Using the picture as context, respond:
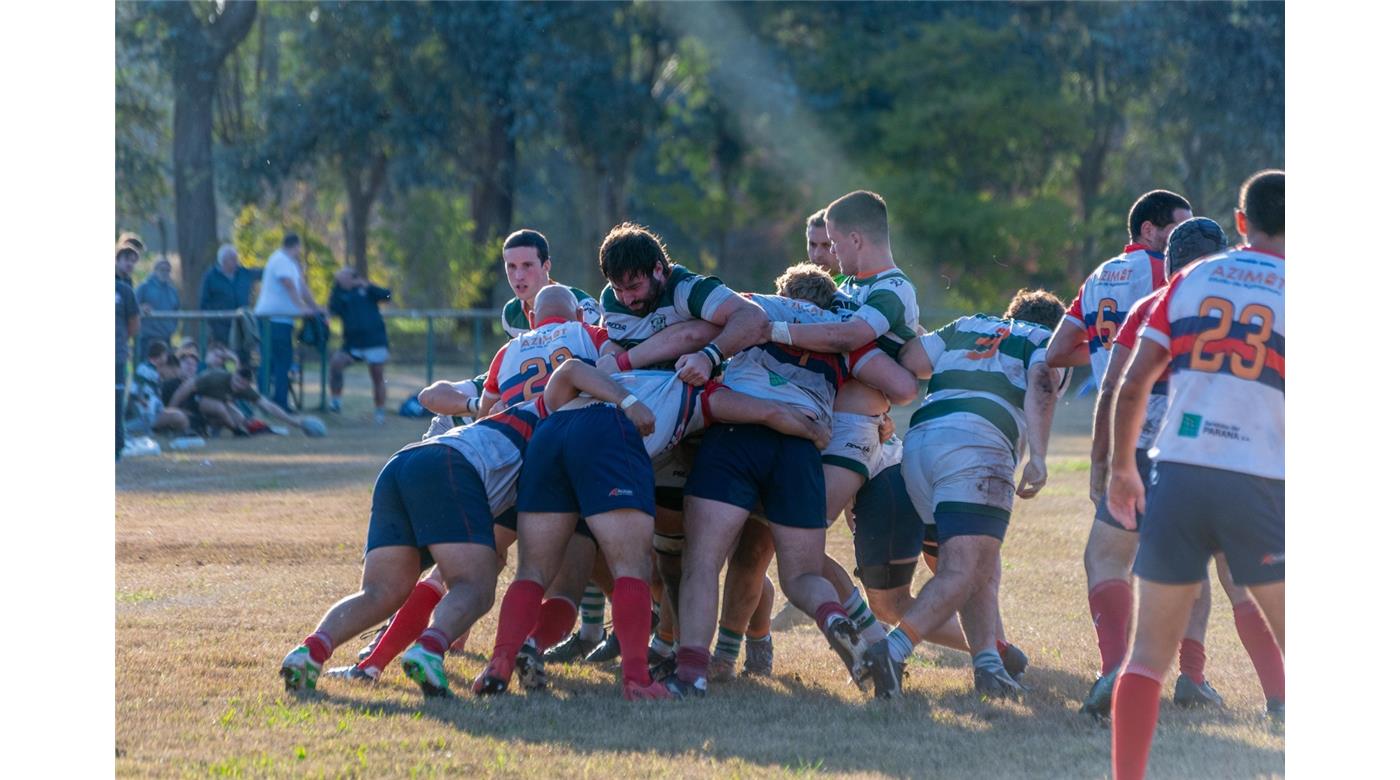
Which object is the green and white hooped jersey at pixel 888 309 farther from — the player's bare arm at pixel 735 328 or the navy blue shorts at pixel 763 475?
the navy blue shorts at pixel 763 475

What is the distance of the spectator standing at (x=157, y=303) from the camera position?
1692 centimetres

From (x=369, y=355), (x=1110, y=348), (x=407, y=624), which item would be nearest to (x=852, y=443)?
(x=1110, y=348)

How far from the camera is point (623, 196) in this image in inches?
1439

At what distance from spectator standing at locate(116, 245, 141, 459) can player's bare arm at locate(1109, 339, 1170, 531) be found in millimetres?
10257

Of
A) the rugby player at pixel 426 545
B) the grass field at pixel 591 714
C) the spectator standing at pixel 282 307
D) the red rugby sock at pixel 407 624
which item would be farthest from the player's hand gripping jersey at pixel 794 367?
the spectator standing at pixel 282 307

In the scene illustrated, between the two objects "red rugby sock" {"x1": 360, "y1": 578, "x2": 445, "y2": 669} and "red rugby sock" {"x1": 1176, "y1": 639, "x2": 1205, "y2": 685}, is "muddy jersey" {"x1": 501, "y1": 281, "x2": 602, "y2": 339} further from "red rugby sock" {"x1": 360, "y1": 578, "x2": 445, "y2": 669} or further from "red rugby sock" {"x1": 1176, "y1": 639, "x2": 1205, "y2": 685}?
"red rugby sock" {"x1": 1176, "y1": 639, "x2": 1205, "y2": 685}

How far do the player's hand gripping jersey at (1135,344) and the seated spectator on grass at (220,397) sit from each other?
12.4 meters

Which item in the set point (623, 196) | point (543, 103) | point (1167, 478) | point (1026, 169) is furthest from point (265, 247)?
point (1167, 478)

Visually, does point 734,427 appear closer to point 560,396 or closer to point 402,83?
point 560,396

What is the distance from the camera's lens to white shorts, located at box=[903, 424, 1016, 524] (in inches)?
249

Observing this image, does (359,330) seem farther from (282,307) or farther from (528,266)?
(528,266)

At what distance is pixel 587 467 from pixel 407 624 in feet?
3.23

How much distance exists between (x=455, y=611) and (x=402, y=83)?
2743 centimetres

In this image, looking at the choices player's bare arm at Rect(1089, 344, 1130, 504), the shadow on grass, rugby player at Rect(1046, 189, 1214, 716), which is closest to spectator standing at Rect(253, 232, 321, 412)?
the shadow on grass
